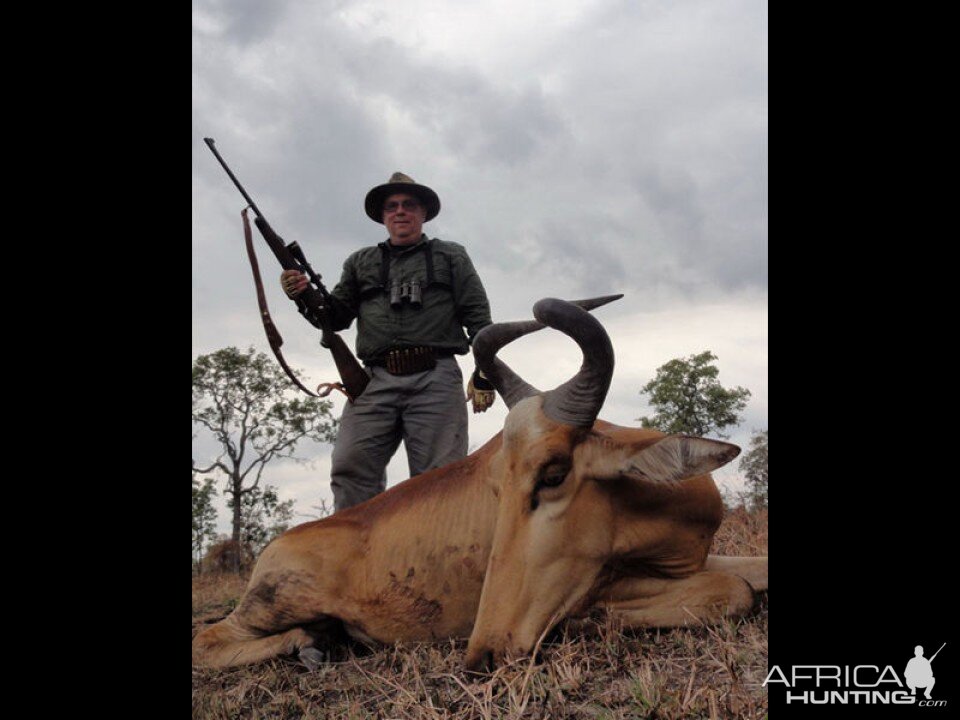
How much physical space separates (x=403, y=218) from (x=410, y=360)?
1.25 metres

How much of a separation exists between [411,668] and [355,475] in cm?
226

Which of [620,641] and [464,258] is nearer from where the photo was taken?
[620,641]

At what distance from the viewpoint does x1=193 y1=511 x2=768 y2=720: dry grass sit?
2512mm

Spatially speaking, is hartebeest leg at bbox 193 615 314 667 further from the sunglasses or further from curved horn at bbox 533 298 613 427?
the sunglasses

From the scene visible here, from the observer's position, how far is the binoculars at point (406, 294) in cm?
562

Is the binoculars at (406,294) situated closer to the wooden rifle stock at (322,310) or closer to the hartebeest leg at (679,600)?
the wooden rifle stock at (322,310)

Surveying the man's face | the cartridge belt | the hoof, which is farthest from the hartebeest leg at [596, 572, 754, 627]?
the man's face

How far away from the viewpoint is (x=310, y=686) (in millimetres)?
3543

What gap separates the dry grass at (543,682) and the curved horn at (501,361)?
1.15 m

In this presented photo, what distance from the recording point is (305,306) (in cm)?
608

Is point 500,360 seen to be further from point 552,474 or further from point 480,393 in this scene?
point 480,393

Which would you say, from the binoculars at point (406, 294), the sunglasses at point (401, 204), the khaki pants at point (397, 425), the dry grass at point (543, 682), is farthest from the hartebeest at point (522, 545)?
the sunglasses at point (401, 204)
